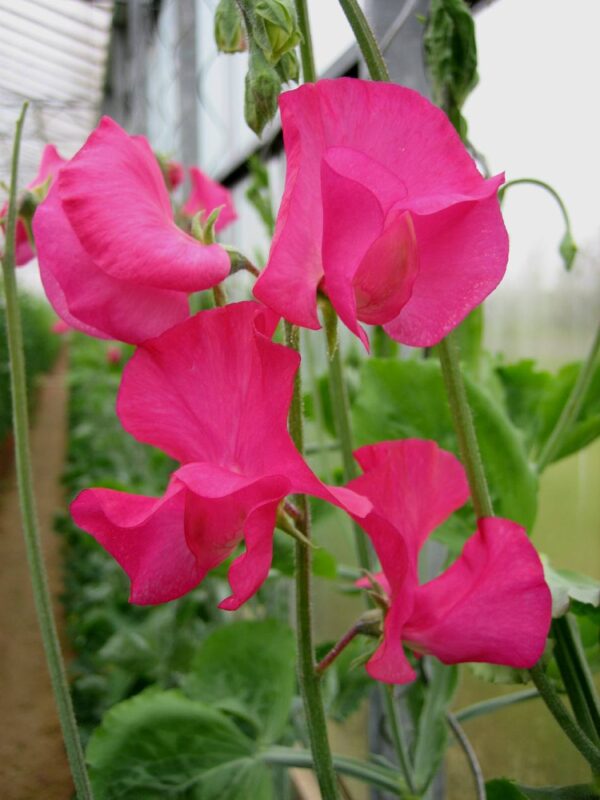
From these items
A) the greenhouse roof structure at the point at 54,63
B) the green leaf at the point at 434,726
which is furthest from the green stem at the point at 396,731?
the greenhouse roof structure at the point at 54,63

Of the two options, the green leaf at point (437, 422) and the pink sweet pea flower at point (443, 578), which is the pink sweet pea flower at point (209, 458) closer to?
the pink sweet pea flower at point (443, 578)

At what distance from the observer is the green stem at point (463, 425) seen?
363 mm

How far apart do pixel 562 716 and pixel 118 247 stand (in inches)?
10.7

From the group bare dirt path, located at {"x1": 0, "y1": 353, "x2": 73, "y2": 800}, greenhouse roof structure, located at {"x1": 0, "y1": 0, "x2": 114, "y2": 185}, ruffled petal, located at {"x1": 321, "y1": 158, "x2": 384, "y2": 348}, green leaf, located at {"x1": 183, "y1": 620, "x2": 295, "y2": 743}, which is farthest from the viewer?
greenhouse roof structure, located at {"x1": 0, "y1": 0, "x2": 114, "y2": 185}

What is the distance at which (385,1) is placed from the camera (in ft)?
2.74

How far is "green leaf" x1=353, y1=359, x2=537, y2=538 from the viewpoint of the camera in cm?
55

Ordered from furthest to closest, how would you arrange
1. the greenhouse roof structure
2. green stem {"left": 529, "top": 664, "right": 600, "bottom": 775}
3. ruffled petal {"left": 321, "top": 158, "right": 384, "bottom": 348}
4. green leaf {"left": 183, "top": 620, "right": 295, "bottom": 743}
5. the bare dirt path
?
the greenhouse roof structure, green leaf {"left": 183, "top": 620, "right": 295, "bottom": 743}, the bare dirt path, green stem {"left": 529, "top": 664, "right": 600, "bottom": 775}, ruffled petal {"left": 321, "top": 158, "right": 384, "bottom": 348}

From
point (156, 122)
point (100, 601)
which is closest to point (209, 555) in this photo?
point (100, 601)

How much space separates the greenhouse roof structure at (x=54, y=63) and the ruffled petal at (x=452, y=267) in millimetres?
4612

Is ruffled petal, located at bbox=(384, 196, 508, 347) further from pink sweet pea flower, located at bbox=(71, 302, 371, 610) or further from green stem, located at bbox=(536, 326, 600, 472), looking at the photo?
green stem, located at bbox=(536, 326, 600, 472)

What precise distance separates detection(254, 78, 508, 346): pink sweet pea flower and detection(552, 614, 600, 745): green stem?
0.19m

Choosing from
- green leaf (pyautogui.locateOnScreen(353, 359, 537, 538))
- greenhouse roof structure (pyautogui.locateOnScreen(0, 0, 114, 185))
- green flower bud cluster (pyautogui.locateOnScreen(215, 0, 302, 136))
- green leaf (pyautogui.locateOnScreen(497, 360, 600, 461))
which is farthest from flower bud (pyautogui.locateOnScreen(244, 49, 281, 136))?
greenhouse roof structure (pyautogui.locateOnScreen(0, 0, 114, 185))

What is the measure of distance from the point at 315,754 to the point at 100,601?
1.31 metres

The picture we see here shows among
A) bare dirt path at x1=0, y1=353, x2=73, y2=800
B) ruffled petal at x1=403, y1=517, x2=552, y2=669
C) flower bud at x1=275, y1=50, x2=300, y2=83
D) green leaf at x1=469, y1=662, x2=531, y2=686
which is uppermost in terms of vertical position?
flower bud at x1=275, y1=50, x2=300, y2=83
